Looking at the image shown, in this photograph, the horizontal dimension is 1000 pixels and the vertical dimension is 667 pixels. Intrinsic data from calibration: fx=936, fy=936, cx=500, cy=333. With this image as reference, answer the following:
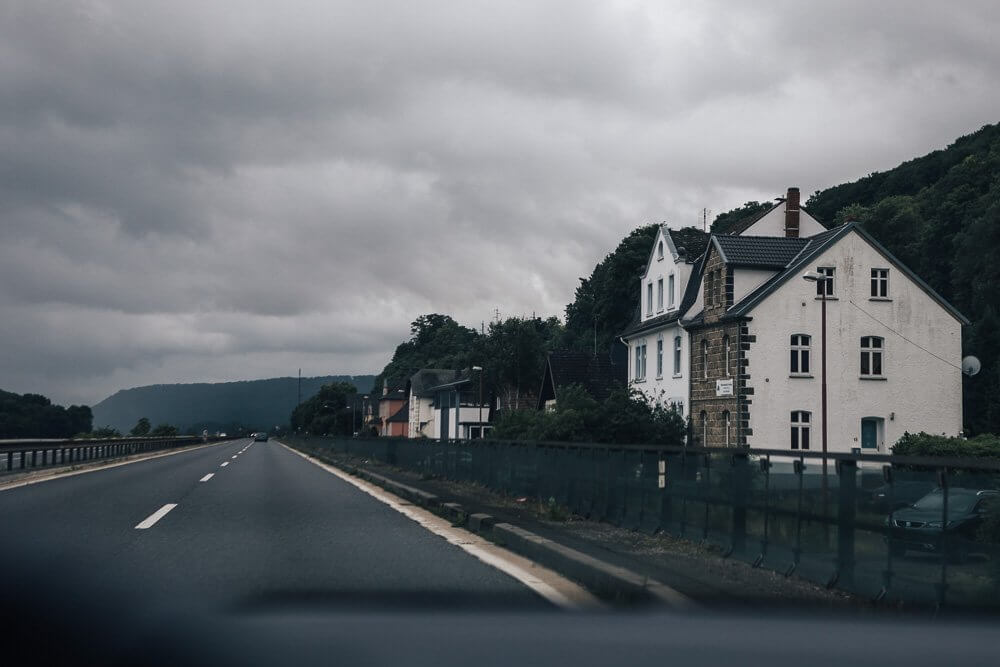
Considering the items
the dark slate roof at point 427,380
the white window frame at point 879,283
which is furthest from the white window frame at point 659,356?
the dark slate roof at point 427,380

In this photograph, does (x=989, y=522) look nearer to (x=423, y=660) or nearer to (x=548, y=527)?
(x=423, y=660)

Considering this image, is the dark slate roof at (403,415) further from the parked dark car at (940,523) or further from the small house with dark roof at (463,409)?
the parked dark car at (940,523)

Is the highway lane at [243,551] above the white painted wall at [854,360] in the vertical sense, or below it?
below

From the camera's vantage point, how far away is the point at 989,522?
6.02 m

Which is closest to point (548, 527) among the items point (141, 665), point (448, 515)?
point (448, 515)

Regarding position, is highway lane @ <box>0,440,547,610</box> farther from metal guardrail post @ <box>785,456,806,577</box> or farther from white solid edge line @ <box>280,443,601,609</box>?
metal guardrail post @ <box>785,456,806,577</box>

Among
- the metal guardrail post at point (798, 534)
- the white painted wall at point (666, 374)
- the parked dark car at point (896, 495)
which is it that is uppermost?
the white painted wall at point (666, 374)

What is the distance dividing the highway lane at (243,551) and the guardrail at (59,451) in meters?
9.12

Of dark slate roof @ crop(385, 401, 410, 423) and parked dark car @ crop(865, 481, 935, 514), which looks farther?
dark slate roof @ crop(385, 401, 410, 423)

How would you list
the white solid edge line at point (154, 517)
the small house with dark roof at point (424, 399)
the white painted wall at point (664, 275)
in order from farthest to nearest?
the small house with dark roof at point (424, 399), the white painted wall at point (664, 275), the white solid edge line at point (154, 517)

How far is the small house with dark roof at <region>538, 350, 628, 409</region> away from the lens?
52.0 metres

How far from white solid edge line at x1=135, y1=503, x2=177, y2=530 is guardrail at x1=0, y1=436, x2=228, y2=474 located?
37.3 feet

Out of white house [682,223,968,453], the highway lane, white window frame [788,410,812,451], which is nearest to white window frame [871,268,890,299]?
white house [682,223,968,453]

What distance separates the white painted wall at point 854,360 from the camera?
118 feet
